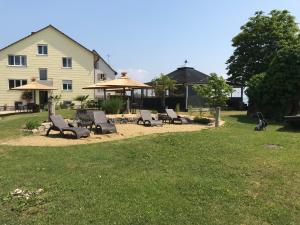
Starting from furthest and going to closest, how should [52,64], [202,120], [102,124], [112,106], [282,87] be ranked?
1. [52,64]
2. [282,87]
3. [112,106]
4. [202,120]
5. [102,124]

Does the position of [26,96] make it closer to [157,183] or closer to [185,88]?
[185,88]

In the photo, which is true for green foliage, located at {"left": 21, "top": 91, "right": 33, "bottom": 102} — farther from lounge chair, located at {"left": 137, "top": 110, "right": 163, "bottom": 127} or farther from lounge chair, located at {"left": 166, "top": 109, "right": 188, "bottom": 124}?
lounge chair, located at {"left": 137, "top": 110, "right": 163, "bottom": 127}

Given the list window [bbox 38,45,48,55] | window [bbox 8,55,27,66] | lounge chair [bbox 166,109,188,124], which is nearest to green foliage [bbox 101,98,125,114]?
lounge chair [bbox 166,109,188,124]

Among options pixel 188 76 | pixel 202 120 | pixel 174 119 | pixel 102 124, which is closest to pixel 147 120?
pixel 174 119

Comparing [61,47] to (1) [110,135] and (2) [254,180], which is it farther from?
(2) [254,180]

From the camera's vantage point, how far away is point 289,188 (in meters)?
7.45

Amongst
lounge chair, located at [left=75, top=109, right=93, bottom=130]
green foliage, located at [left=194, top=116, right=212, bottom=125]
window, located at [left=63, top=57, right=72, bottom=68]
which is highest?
window, located at [left=63, top=57, right=72, bottom=68]

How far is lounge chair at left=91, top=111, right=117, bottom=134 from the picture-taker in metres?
16.7

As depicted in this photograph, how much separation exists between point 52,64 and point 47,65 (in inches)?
23.0

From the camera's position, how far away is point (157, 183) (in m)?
7.91

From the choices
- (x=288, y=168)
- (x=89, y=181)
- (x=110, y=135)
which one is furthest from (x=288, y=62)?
(x=89, y=181)

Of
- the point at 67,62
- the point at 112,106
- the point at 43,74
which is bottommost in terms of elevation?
the point at 112,106

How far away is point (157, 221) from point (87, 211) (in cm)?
126

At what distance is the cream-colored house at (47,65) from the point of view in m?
44.4
